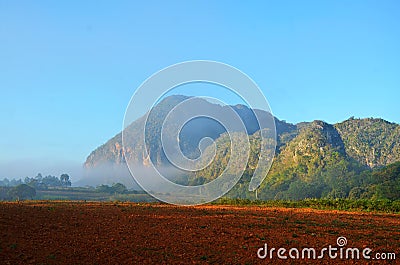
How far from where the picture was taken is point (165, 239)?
15711 millimetres

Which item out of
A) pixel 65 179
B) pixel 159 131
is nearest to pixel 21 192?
pixel 159 131

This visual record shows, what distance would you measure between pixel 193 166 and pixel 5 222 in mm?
16901

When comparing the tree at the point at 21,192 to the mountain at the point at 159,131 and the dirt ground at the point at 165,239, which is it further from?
the dirt ground at the point at 165,239

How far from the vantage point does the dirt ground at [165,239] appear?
41.3 ft

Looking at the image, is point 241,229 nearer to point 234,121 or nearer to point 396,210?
point 234,121

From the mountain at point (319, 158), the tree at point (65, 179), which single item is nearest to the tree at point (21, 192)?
the mountain at point (319, 158)

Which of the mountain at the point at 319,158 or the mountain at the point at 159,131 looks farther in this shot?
the mountain at the point at 319,158

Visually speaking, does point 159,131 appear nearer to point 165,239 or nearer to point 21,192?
point 165,239

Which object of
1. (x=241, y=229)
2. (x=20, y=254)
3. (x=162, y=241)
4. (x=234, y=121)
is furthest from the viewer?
(x=234, y=121)

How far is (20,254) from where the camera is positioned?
12.4m

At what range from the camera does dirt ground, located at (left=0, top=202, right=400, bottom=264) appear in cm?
1260

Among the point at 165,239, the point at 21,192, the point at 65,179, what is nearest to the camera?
the point at 165,239

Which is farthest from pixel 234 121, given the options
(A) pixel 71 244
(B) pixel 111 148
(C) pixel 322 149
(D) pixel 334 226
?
(B) pixel 111 148

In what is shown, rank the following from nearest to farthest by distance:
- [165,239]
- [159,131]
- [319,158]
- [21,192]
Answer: [165,239] → [159,131] → [21,192] → [319,158]
